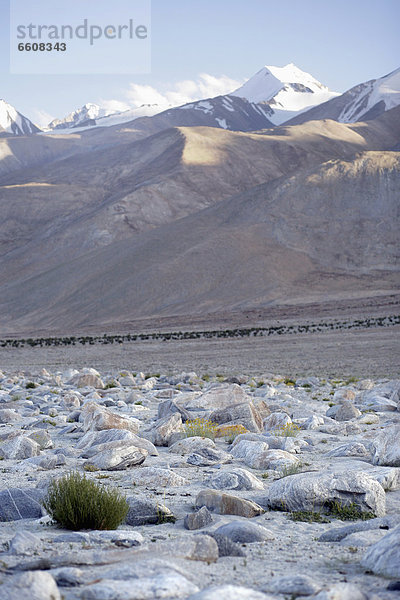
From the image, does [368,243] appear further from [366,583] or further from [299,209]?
[366,583]

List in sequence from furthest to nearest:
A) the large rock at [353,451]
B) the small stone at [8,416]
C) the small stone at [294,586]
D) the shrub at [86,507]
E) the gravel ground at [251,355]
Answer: the gravel ground at [251,355], the small stone at [8,416], the large rock at [353,451], the shrub at [86,507], the small stone at [294,586]

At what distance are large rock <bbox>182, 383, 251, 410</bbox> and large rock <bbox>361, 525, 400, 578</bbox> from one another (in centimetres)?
871

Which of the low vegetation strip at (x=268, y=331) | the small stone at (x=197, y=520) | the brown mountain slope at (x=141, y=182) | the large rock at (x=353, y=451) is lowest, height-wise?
the low vegetation strip at (x=268, y=331)

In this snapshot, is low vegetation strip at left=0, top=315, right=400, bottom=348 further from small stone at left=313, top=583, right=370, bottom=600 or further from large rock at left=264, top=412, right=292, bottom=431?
small stone at left=313, top=583, right=370, bottom=600

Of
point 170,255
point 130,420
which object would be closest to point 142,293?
point 170,255

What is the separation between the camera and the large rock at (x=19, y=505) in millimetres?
5762

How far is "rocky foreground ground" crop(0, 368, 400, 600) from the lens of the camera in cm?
374

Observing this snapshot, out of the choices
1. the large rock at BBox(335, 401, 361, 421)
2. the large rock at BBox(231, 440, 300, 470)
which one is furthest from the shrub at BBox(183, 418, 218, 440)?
the large rock at BBox(335, 401, 361, 421)

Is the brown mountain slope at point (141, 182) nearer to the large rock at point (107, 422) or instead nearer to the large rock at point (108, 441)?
the large rock at point (107, 422)

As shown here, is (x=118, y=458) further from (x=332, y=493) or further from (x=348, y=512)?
(x=348, y=512)

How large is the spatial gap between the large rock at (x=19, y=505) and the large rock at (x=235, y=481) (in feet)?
5.99

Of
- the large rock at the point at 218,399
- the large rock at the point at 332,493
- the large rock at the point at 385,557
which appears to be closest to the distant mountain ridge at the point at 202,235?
the large rock at the point at 218,399

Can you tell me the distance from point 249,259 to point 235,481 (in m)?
67.3

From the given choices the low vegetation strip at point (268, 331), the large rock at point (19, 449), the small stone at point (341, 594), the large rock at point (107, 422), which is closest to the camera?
the small stone at point (341, 594)
